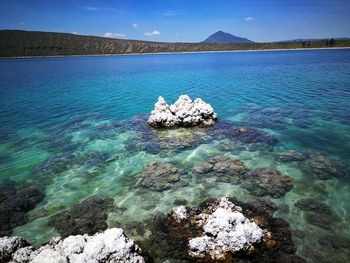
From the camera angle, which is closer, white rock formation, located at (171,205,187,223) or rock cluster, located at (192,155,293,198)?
white rock formation, located at (171,205,187,223)

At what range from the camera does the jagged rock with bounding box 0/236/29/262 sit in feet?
26.1

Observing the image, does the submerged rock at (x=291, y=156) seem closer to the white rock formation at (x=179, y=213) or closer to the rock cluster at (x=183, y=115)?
A: the rock cluster at (x=183, y=115)

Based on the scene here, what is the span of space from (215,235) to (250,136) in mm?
11910

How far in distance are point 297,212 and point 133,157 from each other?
1035cm

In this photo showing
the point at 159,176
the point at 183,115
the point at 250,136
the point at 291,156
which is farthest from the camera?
the point at 183,115

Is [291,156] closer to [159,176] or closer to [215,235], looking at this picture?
[159,176]

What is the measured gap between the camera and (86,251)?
760 cm

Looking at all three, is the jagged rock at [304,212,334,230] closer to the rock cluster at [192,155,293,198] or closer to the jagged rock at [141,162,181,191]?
the rock cluster at [192,155,293,198]

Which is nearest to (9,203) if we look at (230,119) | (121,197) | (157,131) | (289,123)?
(121,197)

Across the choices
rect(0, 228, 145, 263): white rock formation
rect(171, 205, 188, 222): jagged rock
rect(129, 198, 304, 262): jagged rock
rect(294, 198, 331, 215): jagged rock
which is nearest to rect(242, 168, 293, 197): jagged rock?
rect(294, 198, 331, 215): jagged rock

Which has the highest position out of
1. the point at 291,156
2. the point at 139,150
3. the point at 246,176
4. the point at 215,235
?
the point at 215,235

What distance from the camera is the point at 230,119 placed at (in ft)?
79.7

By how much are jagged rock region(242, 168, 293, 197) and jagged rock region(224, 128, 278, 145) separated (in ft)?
15.1

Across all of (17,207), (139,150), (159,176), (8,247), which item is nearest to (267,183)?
(159,176)
